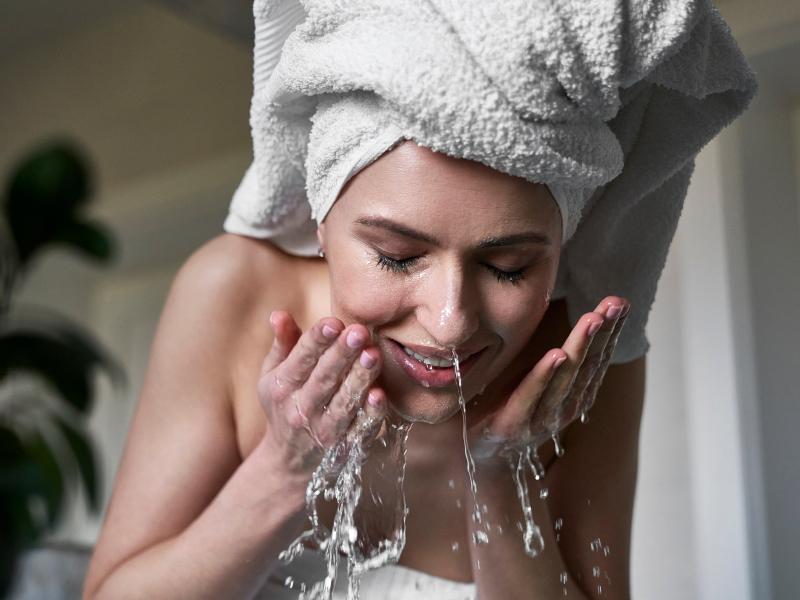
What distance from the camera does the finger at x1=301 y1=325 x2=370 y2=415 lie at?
58 centimetres

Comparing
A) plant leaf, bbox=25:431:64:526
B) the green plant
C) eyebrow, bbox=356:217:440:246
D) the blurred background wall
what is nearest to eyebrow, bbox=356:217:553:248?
eyebrow, bbox=356:217:440:246

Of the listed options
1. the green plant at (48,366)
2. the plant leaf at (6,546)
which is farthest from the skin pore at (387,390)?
the green plant at (48,366)

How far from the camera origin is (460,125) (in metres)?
0.52

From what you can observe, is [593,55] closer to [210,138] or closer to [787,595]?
[787,595]

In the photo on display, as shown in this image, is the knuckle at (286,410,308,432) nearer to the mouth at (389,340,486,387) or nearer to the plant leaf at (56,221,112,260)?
the mouth at (389,340,486,387)

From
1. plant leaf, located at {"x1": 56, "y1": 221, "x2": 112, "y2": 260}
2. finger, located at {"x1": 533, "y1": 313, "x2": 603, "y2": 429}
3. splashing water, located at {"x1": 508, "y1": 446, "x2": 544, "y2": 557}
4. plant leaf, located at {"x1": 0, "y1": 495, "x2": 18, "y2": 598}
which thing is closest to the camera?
finger, located at {"x1": 533, "y1": 313, "x2": 603, "y2": 429}

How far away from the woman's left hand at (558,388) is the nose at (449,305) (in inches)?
3.9

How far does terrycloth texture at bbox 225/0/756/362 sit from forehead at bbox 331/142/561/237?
0.04 ft

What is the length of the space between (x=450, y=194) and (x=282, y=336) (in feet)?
0.67

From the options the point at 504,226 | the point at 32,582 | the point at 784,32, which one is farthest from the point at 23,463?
the point at 784,32

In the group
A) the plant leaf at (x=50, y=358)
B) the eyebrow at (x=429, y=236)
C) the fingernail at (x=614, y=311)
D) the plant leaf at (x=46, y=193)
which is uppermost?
the plant leaf at (x=46, y=193)

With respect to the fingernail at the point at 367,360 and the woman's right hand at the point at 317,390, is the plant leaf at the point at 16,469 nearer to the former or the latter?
the woman's right hand at the point at 317,390

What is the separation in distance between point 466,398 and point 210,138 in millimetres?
1737

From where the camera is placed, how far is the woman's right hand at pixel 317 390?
59cm
